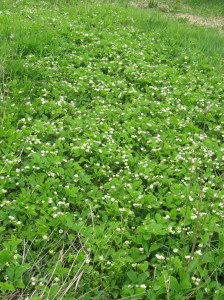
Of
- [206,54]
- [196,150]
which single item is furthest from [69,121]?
[206,54]

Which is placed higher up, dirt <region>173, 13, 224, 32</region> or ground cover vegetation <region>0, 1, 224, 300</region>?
dirt <region>173, 13, 224, 32</region>

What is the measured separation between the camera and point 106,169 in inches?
191

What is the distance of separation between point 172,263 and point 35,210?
1.50m

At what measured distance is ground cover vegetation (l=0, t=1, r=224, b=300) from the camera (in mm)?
3396

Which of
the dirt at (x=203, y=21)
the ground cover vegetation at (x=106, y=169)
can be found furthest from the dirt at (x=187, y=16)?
the ground cover vegetation at (x=106, y=169)

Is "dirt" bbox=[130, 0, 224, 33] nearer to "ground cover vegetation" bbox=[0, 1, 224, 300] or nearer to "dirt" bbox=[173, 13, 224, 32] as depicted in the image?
"dirt" bbox=[173, 13, 224, 32]

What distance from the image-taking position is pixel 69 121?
559 cm

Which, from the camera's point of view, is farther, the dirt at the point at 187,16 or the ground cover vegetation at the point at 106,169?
the dirt at the point at 187,16

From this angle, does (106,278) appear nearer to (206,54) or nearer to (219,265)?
(219,265)

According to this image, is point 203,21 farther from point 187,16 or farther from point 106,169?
point 106,169

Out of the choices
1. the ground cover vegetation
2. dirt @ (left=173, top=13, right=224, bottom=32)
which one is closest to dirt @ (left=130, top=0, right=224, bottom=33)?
dirt @ (left=173, top=13, right=224, bottom=32)

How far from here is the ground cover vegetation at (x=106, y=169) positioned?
3.40 m

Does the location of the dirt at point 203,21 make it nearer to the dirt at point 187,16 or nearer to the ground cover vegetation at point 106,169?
the dirt at point 187,16

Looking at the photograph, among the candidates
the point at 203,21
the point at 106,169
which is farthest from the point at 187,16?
the point at 106,169
